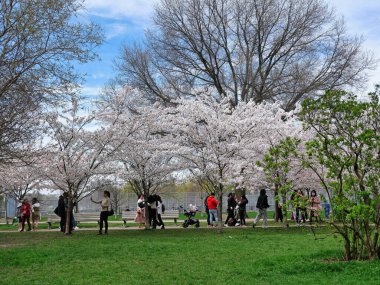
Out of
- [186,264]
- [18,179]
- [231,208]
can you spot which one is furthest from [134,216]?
[186,264]

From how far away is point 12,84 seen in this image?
12.3 m

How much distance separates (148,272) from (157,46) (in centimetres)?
2286

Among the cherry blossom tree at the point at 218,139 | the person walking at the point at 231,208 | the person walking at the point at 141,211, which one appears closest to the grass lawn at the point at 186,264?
the cherry blossom tree at the point at 218,139

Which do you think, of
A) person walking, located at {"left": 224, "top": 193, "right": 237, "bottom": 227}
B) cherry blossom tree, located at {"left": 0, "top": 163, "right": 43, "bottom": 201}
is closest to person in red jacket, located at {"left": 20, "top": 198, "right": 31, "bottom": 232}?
cherry blossom tree, located at {"left": 0, "top": 163, "right": 43, "bottom": 201}

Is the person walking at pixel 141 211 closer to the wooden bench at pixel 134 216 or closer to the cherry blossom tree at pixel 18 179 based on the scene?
the wooden bench at pixel 134 216

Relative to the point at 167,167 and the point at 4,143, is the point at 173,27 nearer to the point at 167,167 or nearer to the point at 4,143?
Result: the point at 167,167

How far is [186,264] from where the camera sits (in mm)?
9609

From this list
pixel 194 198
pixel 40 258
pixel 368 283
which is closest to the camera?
pixel 368 283

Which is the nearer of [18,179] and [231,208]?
[231,208]

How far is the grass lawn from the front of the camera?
25.9ft

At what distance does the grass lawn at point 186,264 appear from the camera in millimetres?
7887

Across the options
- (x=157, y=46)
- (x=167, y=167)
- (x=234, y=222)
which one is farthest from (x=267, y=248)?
(x=157, y=46)

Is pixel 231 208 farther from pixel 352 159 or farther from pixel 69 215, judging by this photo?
pixel 352 159

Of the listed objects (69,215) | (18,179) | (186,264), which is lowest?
(186,264)
